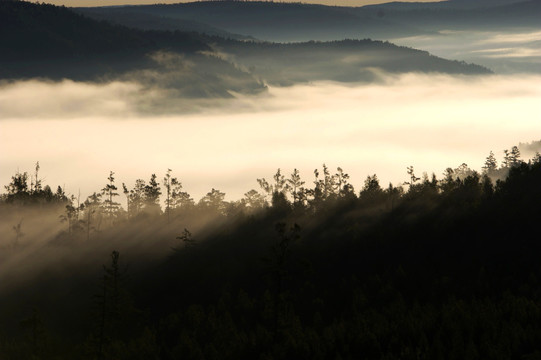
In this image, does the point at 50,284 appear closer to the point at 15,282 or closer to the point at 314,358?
the point at 15,282

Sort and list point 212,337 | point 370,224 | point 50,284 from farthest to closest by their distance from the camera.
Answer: point 50,284, point 370,224, point 212,337

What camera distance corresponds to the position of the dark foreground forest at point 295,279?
8969cm

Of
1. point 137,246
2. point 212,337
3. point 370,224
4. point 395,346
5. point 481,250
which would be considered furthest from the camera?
point 137,246

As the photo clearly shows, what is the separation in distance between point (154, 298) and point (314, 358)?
59864 mm

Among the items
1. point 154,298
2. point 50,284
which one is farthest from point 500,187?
point 50,284

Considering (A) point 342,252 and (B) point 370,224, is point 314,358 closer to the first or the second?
(A) point 342,252

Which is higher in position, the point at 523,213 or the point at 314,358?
the point at 523,213

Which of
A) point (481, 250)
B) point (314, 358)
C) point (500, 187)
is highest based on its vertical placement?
point (500, 187)

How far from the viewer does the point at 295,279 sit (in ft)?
427

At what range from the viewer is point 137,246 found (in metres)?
177

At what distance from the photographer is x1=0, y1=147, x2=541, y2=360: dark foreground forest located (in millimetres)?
89688

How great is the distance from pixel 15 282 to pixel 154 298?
38253 millimetres

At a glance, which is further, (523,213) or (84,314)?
(84,314)

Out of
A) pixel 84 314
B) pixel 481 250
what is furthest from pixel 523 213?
pixel 84 314
